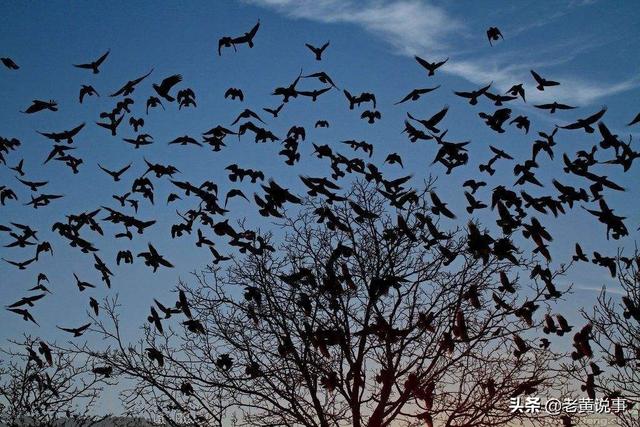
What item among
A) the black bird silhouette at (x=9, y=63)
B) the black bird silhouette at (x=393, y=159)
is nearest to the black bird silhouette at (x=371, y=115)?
the black bird silhouette at (x=393, y=159)

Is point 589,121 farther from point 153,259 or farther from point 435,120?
point 153,259

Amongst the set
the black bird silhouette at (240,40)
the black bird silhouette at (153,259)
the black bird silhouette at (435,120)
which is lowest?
the black bird silhouette at (153,259)

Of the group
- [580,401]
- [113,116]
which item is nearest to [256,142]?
[113,116]

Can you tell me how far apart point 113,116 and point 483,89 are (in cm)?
748

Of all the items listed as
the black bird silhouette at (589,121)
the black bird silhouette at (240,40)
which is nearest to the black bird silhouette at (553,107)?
the black bird silhouette at (589,121)

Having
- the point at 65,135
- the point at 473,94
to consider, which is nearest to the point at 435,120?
the point at 473,94

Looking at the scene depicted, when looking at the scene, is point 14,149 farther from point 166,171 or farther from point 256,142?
point 256,142

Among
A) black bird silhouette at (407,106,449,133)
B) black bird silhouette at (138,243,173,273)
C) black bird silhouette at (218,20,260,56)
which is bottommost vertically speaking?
black bird silhouette at (138,243,173,273)

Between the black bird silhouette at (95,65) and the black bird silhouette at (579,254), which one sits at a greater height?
the black bird silhouette at (95,65)

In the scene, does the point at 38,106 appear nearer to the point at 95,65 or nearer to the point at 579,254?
the point at 95,65

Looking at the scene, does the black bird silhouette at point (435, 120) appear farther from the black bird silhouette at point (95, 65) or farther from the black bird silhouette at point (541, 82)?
the black bird silhouette at point (95, 65)

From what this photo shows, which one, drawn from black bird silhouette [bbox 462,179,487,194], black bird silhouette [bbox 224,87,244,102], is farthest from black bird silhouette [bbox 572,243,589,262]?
black bird silhouette [bbox 224,87,244,102]

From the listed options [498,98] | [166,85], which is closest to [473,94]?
[498,98]

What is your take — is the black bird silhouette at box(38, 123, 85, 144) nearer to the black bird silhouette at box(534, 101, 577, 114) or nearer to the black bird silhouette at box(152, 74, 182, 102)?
the black bird silhouette at box(152, 74, 182, 102)
